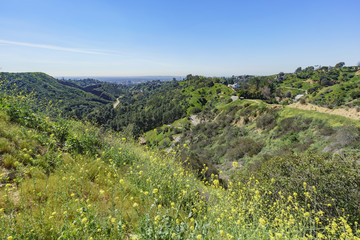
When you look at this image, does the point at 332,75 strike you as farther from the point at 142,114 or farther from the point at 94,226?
the point at 94,226

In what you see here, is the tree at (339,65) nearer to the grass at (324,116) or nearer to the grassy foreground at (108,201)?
the grass at (324,116)

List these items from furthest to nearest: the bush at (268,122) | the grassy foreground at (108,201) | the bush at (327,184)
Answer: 1. the bush at (268,122)
2. the bush at (327,184)
3. the grassy foreground at (108,201)

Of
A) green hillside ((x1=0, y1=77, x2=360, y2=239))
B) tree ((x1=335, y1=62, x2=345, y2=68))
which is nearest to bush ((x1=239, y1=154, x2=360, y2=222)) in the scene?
green hillside ((x1=0, y1=77, x2=360, y2=239))

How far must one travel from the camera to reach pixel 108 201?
126 inches

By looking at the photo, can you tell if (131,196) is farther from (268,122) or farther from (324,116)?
(268,122)

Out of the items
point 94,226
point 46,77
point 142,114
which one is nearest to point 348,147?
point 94,226

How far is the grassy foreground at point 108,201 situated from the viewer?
2082mm

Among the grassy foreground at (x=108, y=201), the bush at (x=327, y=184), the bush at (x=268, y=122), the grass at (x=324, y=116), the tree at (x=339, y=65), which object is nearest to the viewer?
the grassy foreground at (x=108, y=201)

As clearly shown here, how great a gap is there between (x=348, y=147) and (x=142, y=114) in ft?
249

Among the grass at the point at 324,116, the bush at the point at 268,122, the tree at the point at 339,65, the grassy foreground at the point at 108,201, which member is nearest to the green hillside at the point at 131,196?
the grassy foreground at the point at 108,201

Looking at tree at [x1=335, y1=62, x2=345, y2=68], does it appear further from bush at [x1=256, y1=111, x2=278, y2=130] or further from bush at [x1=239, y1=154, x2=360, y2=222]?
bush at [x1=239, y1=154, x2=360, y2=222]

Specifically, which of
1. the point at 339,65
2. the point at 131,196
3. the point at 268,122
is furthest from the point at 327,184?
the point at 339,65

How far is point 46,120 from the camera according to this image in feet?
→ 17.3

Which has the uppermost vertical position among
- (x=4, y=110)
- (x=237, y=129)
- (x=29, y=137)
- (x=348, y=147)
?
(x=4, y=110)
